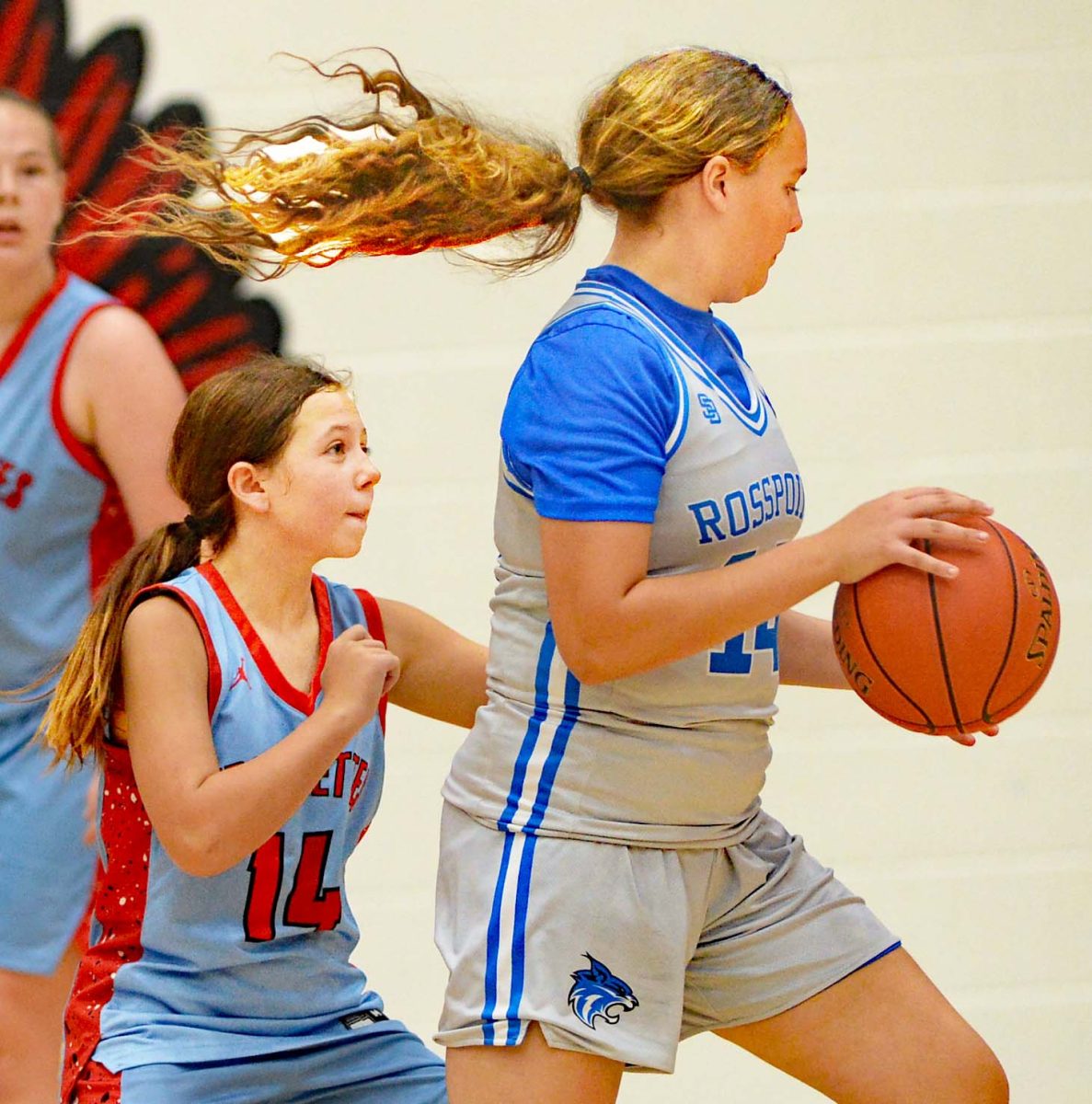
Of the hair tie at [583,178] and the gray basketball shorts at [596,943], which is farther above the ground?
the hair tie at [583,178]

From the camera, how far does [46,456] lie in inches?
111

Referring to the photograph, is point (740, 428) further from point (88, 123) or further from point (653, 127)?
point (88, 123)

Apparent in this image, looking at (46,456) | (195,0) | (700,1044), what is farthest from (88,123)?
(700,1044)

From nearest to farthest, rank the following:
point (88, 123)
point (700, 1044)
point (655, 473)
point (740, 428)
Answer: point (655, 473), point (740, 428), point (88, 123), point (700, 1044)

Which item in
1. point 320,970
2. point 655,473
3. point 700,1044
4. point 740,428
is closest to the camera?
point 655,473

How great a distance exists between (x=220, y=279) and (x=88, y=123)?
36 centimetres

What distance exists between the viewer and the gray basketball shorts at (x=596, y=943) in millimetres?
1872

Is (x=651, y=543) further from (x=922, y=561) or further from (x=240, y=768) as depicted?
(x=240, y=768)

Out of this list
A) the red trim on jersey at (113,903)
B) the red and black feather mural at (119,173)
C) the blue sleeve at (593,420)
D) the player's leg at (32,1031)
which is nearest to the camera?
the blue sleeve at (593,420)

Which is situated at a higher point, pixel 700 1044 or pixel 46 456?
pixel 46 456

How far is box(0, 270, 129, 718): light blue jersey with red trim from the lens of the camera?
2832mm

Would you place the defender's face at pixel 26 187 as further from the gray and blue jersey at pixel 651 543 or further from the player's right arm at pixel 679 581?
the player's right arm at pixel 679 581

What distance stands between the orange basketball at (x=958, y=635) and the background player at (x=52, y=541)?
1.30 meters

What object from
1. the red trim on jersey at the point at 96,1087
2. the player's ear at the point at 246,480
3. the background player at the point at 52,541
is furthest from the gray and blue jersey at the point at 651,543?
the background player at the point at 52,541
